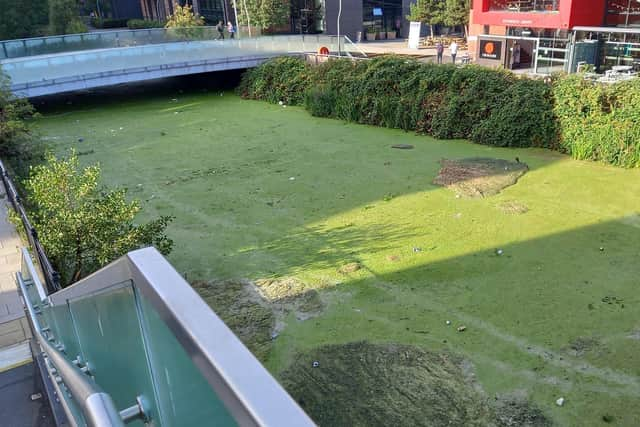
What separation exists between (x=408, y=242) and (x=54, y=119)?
16.7 m

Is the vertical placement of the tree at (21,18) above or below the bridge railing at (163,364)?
above

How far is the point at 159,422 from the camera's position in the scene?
175 centimetres

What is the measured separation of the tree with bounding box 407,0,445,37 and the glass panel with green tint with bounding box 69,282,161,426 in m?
36.1

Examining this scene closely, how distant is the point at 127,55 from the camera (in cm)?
2178

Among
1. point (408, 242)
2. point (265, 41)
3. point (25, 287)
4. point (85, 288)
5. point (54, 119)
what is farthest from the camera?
point (265, 41)

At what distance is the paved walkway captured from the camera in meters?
6.51

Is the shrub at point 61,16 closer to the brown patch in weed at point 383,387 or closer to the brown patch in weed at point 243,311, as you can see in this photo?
the brown patch in weed at point 243,311

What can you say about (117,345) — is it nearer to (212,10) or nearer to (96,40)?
(96,40)

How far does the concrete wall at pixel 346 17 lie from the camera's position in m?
38.3

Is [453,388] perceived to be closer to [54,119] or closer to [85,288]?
[85,288]

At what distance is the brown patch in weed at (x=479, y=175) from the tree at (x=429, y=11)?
24.9m

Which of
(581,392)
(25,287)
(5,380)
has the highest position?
(25,287)

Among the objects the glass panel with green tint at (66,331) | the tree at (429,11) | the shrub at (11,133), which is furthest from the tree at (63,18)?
the glass panel with green tint at (66,331)

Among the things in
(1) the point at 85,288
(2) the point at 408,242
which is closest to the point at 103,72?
(2) the point at 408,242
